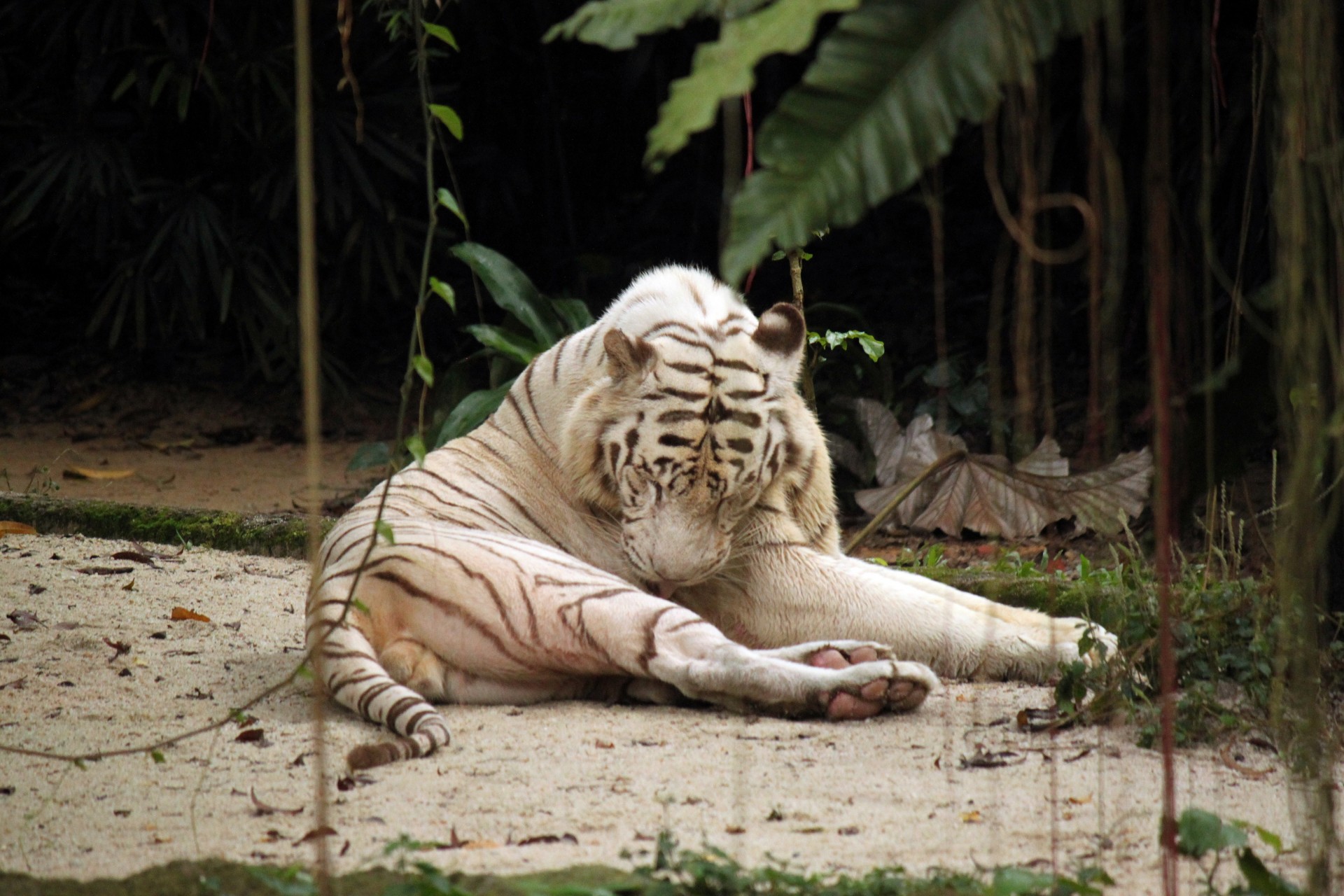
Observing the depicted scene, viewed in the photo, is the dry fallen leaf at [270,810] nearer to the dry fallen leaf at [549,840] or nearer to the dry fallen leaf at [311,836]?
the dry fallen leaf at [311,836]

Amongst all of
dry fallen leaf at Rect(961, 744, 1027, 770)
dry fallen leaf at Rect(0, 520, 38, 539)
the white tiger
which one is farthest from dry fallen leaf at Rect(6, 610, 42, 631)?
dry fallen leaf at Rect(961, 744, 1027, 770)

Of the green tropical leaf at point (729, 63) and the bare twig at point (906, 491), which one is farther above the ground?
the green tropical leaf at point (729, 63)

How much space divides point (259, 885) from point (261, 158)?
6325 millimetres

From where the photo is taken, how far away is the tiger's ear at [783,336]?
11.0ft

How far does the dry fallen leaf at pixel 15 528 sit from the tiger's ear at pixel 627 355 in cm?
251

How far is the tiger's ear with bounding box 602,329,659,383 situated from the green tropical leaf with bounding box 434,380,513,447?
6.92 ft

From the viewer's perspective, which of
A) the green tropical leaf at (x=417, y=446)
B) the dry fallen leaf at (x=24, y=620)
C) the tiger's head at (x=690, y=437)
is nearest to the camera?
the green tropical leaf at (x=417, y=446)

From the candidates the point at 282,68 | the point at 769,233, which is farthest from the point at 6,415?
the point at 769,233

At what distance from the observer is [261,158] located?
739 cm

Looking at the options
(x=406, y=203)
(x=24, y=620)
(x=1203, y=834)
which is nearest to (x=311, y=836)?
(x=1203, y=834)

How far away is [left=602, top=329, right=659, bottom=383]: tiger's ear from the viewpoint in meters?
3.26

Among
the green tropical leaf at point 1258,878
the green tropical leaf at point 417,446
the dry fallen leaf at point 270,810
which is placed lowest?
the dry fallen leaf at point 270,810

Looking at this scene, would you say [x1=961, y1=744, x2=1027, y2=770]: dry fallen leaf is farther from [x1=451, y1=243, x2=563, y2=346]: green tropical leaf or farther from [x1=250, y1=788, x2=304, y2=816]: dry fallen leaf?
[x1=451, y1=243, x2=563, y2=346]: green tropical leaf

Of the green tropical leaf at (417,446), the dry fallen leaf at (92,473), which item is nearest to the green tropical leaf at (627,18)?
the green tropical leaf at (417,446)
